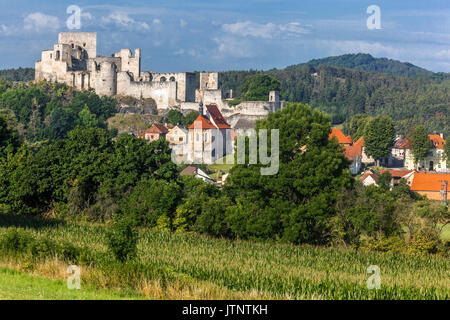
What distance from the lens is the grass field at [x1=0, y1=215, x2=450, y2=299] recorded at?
53.2ft

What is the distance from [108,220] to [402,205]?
14690 mm

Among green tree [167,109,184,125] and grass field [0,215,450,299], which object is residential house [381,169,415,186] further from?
grass field [0,215,450,299]

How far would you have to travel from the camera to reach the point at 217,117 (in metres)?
69.9

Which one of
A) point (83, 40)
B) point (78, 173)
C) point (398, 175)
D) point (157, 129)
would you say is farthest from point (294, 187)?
point (83, 40)

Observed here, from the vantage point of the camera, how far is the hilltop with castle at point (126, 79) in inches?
3059

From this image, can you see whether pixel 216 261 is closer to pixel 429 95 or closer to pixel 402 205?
pixel 402 205

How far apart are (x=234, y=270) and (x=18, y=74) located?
403 feet

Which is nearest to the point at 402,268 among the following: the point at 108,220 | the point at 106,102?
the point at 108,220

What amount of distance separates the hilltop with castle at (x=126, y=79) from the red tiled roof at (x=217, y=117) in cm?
225

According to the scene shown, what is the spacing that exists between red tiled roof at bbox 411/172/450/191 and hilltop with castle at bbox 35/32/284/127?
17.3 metres

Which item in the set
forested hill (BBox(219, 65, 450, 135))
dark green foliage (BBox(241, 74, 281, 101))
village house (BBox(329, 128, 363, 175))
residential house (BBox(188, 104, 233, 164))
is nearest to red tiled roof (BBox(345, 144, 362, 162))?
village house (BBox(329, 128, 363, 175))

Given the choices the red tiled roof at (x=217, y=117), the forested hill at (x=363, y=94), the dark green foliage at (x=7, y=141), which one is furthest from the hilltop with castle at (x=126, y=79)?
the dark green foliage at (x=7, y=141)

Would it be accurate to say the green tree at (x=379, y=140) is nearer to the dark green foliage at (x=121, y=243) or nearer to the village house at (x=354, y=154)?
the village house at (x=354, y=154)

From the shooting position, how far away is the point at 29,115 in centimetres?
8156
